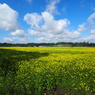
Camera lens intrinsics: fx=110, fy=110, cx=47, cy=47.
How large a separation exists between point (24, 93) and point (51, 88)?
5.59ft

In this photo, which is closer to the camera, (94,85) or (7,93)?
(7,93)

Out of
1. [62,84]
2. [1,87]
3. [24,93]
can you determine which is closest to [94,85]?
[62,84]

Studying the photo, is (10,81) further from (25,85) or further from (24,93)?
(24,93)

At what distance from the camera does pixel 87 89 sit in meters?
6.67

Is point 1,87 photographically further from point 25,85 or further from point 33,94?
point 33,94

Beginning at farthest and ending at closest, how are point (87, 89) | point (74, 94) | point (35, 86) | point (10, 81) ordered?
point (10, 81) < point (35, 86) < point (87, 89) < point (74, 94)

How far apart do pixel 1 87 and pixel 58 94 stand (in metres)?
3.61

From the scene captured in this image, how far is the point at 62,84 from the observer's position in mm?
7590

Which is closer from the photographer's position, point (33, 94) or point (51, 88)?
point (33, 94)

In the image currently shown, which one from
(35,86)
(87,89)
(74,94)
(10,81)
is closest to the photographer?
(74,94)

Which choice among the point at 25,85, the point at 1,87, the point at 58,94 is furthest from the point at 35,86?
Answer: the point at 1,87

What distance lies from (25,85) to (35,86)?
700mm

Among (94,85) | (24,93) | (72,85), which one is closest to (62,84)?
(72,85)

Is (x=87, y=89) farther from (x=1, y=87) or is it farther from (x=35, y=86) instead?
(x=1, y=87)
